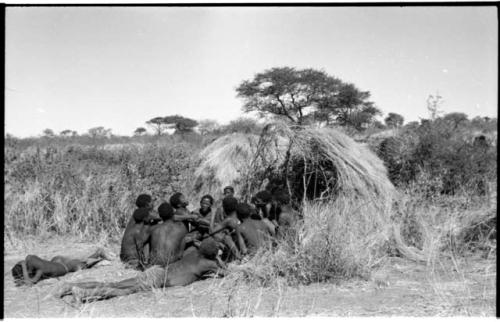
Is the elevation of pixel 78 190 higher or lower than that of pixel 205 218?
higher

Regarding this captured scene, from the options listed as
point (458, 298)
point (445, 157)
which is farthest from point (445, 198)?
point (458, 298)

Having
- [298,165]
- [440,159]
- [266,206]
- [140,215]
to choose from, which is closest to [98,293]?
[140,215]

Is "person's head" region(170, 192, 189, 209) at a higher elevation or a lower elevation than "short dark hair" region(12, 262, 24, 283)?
higher

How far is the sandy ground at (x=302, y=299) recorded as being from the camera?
155 inches

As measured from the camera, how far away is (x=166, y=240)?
5223 mm

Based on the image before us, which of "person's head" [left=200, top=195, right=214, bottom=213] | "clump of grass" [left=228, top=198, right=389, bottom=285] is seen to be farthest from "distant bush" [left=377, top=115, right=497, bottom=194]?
"person's head" [left=200, top=195, right=214, bottom=213]

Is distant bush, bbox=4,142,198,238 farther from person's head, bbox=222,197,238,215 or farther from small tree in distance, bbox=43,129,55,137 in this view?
small tree in distance, bbox=43,129,55,137

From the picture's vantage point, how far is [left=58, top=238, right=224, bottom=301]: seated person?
4.27 meters

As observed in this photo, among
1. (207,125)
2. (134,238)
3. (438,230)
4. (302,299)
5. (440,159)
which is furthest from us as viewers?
(207,125)

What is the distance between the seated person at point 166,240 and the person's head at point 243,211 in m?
0.64

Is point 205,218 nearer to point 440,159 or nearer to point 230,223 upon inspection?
point 230,223

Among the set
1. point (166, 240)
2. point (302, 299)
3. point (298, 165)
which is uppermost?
point (298, 165)

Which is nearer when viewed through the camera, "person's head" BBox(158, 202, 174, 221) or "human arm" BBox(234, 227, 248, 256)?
"human arm" BBox(234, 227, 248, 256)

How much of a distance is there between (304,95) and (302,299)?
1458 centimetres
